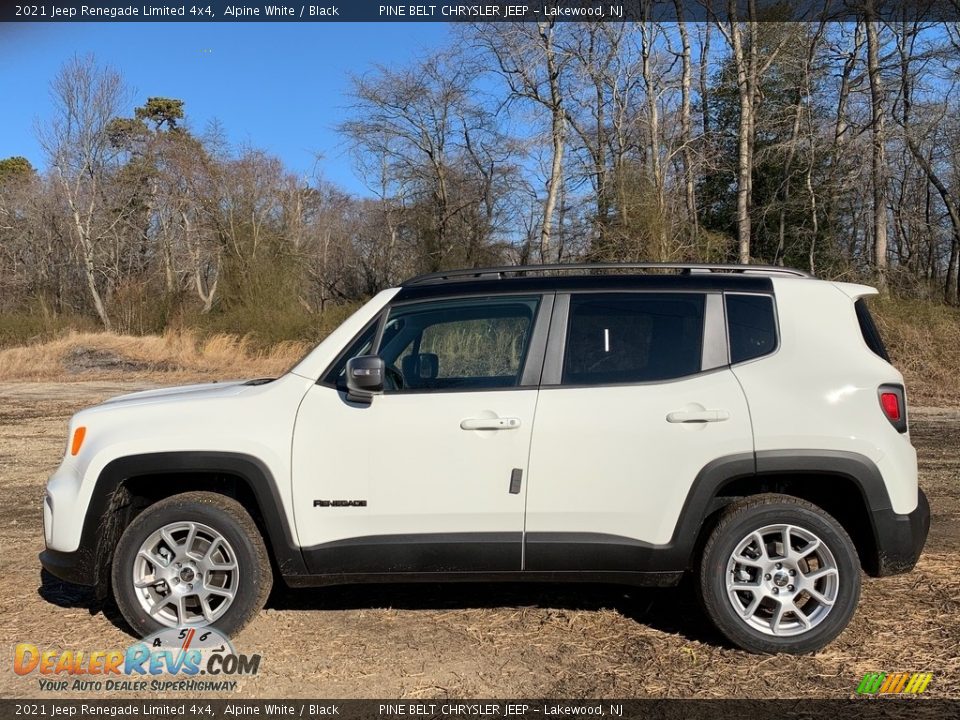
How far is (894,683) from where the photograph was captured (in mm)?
3510

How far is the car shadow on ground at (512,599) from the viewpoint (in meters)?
4.44

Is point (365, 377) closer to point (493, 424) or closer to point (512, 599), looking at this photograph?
point (493, 424)

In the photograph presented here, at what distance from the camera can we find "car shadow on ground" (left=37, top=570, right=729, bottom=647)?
174 inches

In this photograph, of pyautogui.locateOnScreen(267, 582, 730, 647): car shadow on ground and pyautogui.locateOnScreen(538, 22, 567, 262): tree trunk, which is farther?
pyautogui.locateOnScreen(538, 22, 567, 262): tree trunk

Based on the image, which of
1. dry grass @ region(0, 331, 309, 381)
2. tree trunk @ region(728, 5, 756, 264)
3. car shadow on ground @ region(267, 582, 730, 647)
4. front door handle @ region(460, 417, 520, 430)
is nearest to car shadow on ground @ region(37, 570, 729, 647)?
car shadow on ground @ region(267, 582, 730, 647)

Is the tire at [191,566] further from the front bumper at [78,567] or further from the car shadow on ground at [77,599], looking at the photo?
the car shadow on ground at [77,599]

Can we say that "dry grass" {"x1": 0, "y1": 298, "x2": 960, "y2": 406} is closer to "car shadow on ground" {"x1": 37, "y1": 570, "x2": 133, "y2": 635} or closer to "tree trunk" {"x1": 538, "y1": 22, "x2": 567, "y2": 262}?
"tree trunk" {"x1": 538, "y1": 22, "x2": 567, "y2": 262}

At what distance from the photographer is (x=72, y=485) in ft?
13.1

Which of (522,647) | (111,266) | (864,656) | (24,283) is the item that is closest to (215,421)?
(522,647)

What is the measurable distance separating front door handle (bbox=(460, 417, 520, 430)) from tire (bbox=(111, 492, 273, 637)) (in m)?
1.21

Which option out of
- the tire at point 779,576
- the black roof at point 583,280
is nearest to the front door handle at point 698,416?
the tire at point 779,576

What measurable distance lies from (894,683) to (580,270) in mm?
2428

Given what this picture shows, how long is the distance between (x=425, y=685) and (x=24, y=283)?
38569 millimetres

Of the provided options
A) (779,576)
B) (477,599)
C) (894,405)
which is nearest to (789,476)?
(779,576)
